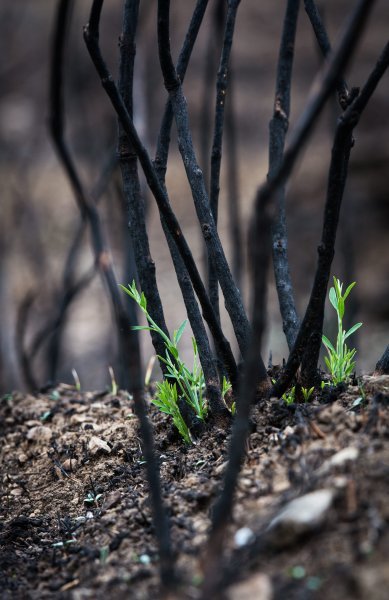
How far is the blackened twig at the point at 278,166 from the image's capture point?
1732 mm

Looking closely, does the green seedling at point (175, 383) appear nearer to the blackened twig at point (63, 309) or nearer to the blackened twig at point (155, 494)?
the blackened twig at point (155, 494)

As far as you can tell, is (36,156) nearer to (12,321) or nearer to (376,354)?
(12,321)

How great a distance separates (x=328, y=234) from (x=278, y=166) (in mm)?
387

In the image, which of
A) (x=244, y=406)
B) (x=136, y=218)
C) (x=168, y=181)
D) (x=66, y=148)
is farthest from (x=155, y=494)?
(x=168, y=181)

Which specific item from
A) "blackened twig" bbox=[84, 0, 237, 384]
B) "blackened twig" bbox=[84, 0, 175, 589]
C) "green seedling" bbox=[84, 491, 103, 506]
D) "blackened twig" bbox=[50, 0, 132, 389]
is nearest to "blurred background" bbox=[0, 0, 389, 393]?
"blackened twig" bbox=[50, 0, 132, 389]

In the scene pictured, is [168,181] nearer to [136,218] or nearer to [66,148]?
[66,148]

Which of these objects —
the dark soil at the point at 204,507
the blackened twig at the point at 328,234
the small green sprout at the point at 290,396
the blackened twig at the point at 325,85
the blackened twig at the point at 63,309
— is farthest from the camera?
the blackened twig at the point at 63,309

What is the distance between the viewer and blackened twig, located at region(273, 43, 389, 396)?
1.31 metres

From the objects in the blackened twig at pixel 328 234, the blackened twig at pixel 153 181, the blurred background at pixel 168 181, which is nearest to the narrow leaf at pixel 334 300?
the blackened twig at pixel 328 234

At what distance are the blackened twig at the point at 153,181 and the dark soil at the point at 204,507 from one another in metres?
0.18

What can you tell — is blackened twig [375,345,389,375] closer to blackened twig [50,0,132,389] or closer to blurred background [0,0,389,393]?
blackened twig [50,0,132,389]

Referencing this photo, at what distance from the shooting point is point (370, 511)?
41.4 inches

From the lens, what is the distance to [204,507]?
1309 mm

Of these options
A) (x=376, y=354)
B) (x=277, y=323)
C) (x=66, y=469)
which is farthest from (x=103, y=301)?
(x=66, y=469)
